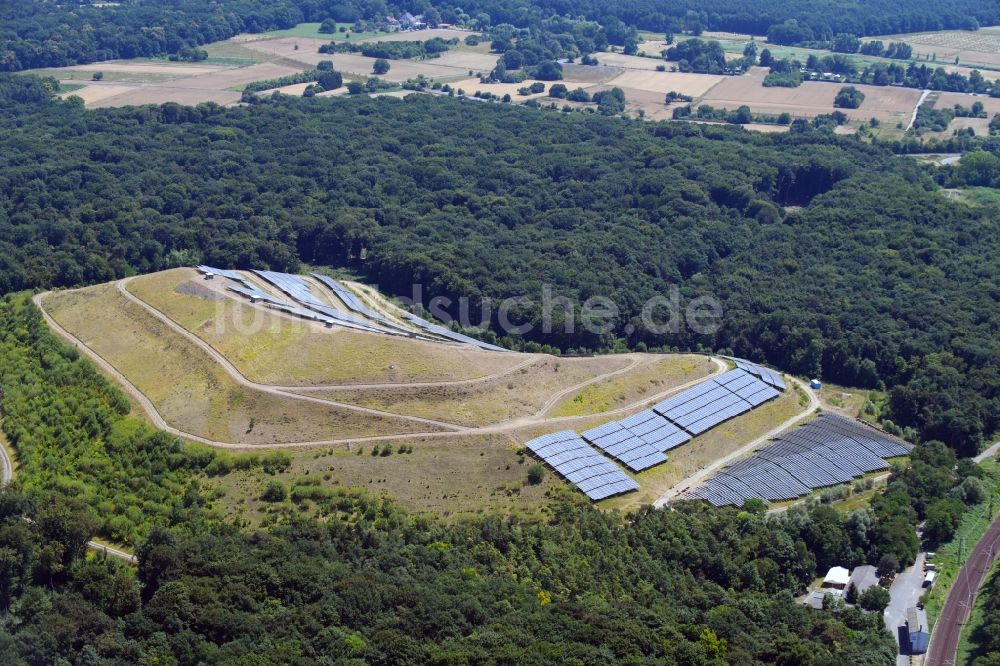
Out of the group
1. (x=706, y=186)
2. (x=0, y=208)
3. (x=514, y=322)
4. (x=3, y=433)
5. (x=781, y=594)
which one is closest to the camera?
(x=781, y=594)

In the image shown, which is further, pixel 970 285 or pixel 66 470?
pixel 970 285

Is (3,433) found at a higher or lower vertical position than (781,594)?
higher

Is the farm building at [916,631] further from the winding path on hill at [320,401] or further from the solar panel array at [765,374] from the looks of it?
the solar panel array at [765,374]

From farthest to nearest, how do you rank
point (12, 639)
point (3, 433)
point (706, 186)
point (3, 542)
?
1. point (706, 186)
2. point (3, 433)
3. point (3, 542)
4. point (12, 639)

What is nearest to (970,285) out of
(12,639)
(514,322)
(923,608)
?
(514,322)

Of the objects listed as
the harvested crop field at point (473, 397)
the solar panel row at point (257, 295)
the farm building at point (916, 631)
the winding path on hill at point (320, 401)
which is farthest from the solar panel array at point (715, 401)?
the solar panel row at point (257, 295)

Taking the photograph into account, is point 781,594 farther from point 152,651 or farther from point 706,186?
point 706,186

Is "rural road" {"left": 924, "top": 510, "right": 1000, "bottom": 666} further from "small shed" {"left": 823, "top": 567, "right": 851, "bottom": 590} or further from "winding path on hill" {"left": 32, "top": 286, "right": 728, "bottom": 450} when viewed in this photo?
"winding path on hill" {"left": 32, "top": 286, "right": 728, "bottom": 450}
